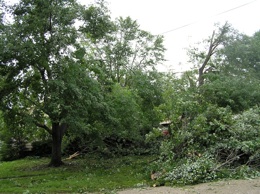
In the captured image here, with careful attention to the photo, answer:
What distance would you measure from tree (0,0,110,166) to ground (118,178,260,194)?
377 centimetres

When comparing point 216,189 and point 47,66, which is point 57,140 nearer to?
point 47,66

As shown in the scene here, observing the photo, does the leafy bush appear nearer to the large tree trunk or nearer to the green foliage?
the green foliage

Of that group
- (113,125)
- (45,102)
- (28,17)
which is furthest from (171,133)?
(28,17)

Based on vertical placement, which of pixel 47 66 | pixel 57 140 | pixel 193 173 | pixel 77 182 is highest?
pixel 47 66

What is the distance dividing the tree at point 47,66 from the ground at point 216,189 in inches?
148

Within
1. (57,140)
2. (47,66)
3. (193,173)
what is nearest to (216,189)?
(193,173)

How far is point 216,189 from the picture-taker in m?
6.94

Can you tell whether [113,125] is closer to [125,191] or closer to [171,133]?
[171,133]

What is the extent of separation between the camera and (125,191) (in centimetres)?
764

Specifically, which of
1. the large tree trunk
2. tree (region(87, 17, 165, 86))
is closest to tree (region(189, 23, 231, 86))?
tree (region(87, 17, 165, 86))

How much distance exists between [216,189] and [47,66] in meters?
6.92

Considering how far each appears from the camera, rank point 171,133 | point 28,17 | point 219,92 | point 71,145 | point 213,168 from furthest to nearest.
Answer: point 71,145, point 219,92, point 171,133, point 28,17, point 213,168

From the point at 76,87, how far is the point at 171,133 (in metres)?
4.08

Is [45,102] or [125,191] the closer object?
[125,191]
